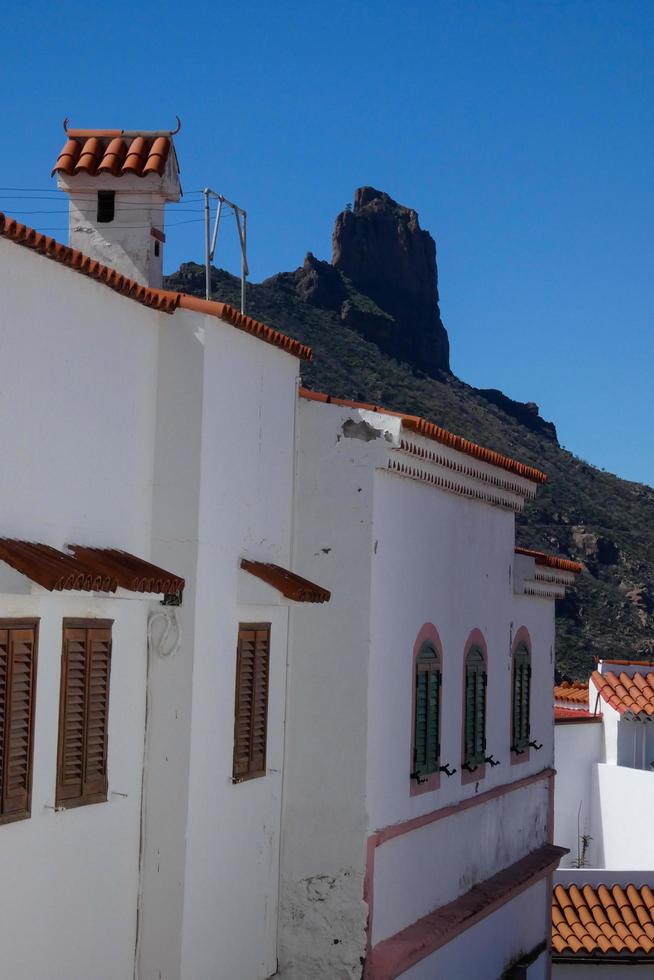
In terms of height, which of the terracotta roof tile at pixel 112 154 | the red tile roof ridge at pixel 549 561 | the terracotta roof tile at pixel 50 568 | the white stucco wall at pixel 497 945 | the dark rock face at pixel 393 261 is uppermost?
the dark rock face at pixel 393 261

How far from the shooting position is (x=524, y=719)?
14000mm

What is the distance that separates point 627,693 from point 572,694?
1811mm

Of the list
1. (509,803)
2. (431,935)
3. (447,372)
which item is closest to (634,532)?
(447,372)

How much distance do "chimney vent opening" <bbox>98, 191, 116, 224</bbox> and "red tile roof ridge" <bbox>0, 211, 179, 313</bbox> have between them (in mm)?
2022

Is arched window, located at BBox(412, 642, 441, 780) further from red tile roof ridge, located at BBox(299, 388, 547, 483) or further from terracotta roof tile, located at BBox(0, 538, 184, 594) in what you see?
terracotta roof tile, located at BBox(0, 538, 184, 594)

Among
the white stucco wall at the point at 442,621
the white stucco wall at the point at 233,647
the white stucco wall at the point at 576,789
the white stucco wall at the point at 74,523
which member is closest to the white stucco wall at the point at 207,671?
the white stucco wall at the point at 233,647

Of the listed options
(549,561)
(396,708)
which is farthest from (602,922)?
(396,708)

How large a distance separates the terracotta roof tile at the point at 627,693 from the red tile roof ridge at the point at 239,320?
1162 cm

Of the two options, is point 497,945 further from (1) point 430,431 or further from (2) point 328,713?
(1) point 430,431

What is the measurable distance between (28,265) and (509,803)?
8303mm

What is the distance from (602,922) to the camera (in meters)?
15.5

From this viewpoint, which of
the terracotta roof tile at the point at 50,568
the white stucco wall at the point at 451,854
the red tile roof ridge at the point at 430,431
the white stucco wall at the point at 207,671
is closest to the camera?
the terracotta roof tile at the point at 50,568

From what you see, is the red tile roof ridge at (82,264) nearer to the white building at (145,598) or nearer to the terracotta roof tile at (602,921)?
the white building at (145,598)

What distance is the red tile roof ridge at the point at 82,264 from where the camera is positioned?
6647mm
